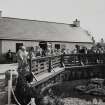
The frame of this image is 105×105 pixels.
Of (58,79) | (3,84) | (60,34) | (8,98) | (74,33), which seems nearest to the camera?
(8,98)

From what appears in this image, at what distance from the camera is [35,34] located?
25.4 metres

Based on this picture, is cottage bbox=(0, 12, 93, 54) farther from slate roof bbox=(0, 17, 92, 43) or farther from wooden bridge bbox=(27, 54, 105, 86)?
wooden bridge bbox=(27, 54, 105, 86)

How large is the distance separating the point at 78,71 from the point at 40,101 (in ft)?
30.6

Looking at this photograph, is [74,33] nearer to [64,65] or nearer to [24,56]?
[64,65]

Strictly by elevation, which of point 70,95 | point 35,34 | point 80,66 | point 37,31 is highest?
point 37,31

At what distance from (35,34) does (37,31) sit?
51.1 inches

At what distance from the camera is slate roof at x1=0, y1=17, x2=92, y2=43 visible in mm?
23469

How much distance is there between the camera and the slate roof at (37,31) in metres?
23.5

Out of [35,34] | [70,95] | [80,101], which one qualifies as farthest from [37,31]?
[80,101]

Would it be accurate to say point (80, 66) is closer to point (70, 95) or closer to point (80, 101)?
point (70, 95)

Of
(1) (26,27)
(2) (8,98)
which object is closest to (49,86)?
(2) (8,98)

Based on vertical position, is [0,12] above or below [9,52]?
above

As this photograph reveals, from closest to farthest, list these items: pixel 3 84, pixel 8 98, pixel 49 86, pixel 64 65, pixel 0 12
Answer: pixel 8 98, pixel 3 84, pixel 49 86, pixel 64 65, pixel 0 12

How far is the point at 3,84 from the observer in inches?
380
